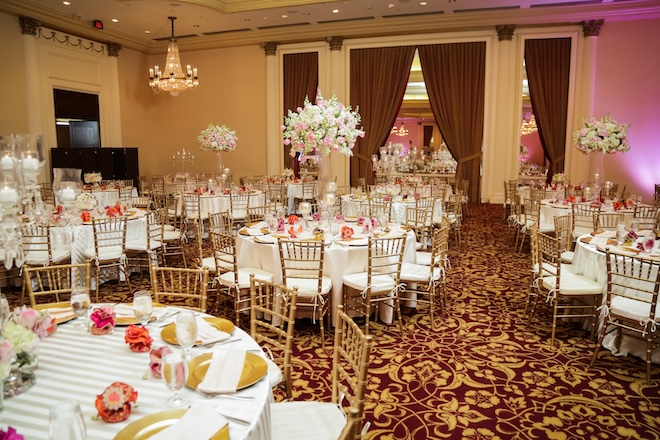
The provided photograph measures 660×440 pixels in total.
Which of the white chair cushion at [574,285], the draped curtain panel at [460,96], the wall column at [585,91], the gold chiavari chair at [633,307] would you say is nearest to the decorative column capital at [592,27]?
the wall column at [585,91]

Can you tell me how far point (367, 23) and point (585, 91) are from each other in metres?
5.28

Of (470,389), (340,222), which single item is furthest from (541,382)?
(340,222)

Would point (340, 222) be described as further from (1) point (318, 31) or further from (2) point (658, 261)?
(1) point (318, 31)

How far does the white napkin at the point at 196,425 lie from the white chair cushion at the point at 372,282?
280cm

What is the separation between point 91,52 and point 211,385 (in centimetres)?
1308

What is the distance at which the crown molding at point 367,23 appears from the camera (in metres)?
10.6

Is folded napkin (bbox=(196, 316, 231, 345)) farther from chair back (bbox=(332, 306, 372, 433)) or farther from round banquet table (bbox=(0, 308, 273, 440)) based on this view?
chair back (bbox=(332, 306, 372, 433))

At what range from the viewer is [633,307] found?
382 cm

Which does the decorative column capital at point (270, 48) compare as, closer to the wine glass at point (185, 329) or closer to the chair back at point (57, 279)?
the chair back at point (57, 279)

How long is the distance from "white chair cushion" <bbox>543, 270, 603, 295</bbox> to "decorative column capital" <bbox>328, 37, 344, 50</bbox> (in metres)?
9.59

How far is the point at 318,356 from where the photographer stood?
409cm

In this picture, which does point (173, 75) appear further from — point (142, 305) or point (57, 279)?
point (142, 305)

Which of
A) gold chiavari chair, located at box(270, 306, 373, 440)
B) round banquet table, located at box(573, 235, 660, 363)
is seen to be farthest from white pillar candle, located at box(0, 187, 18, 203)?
round banquet table, located at box(573, 235, 660, 363)

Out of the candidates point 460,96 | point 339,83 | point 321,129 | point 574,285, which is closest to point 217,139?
point 339,83
